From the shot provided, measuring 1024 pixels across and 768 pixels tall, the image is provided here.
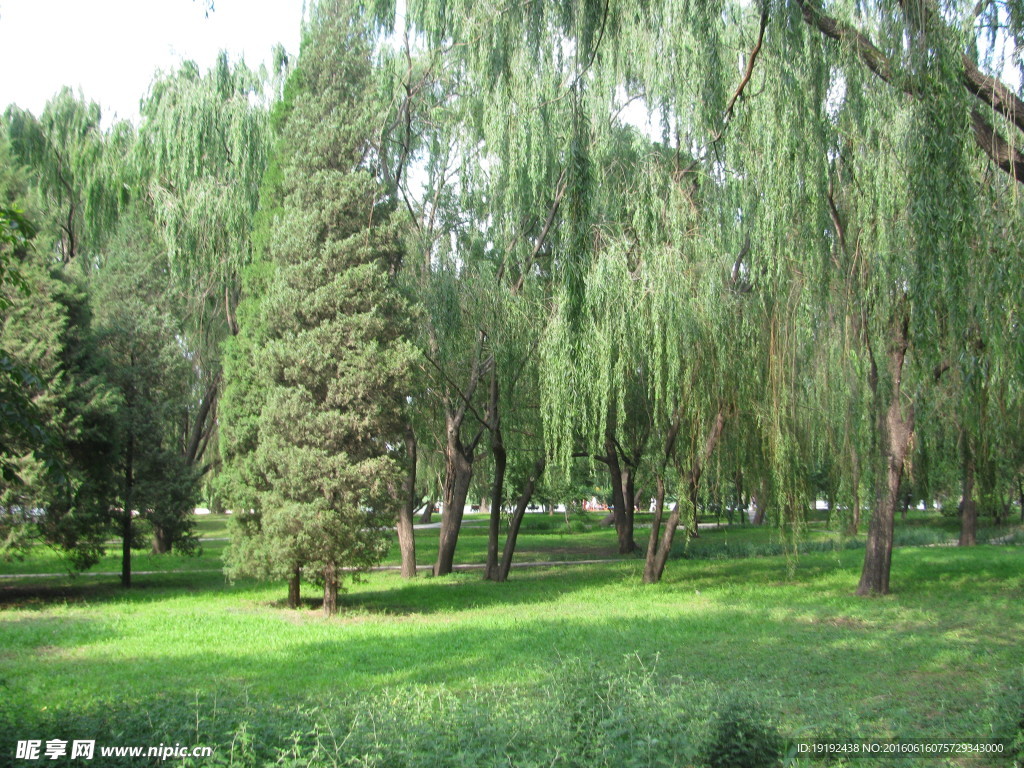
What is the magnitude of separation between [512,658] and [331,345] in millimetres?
5673

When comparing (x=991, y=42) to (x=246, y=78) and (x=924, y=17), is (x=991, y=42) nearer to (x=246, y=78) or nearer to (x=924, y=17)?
(x=924, y=17)

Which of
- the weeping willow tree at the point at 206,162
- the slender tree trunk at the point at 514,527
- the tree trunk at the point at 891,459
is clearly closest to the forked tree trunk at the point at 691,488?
the tree trunk at the point at 891,459

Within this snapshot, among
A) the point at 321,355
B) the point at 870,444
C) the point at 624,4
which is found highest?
the point at 624,4

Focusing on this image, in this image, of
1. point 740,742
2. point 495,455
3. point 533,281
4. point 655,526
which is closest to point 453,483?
point 495,455

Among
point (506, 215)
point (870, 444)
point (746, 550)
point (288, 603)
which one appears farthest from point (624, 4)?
point (746, 550)

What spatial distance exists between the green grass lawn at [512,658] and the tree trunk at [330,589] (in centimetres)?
29

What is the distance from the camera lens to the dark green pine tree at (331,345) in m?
12.6

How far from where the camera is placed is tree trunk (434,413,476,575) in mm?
17312

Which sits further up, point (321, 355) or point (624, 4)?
point (624, 4)

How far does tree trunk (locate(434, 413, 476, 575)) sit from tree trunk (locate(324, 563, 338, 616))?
468 cm

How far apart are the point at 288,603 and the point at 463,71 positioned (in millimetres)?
10061

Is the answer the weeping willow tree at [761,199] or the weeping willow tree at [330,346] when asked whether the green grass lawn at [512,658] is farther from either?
the weeping willow tree at [761,199]

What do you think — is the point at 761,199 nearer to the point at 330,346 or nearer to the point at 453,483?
the point at 330,346

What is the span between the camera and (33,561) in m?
21.0
